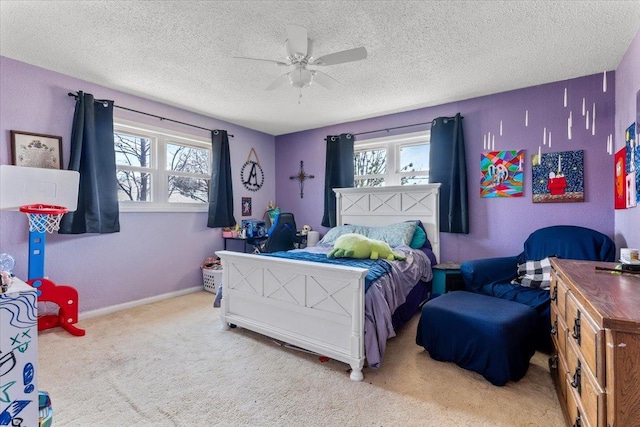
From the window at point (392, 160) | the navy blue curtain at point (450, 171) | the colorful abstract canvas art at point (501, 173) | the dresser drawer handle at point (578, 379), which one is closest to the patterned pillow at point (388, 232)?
the navy blue curtain at point (450, 171)

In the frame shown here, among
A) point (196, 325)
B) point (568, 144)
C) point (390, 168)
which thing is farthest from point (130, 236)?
point (568, 144)

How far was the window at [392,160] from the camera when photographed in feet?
13.3

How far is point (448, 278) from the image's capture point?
321 centimetres

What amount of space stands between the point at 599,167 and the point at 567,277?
86.4 inches

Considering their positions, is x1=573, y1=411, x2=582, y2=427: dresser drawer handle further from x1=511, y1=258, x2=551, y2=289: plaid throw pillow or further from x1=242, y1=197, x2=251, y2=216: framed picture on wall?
x1=242, y1=197, x2=251, y2=216: framed picture on wall

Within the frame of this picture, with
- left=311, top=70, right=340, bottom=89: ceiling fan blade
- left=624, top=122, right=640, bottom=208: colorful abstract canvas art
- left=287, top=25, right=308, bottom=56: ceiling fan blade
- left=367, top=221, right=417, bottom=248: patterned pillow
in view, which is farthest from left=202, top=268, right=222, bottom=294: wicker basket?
left=624, top=122, right=640, bottom=208: colorful abstract canvas art

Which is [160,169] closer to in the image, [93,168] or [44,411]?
[93,168]

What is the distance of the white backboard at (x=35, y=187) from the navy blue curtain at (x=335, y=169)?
9.72 feet

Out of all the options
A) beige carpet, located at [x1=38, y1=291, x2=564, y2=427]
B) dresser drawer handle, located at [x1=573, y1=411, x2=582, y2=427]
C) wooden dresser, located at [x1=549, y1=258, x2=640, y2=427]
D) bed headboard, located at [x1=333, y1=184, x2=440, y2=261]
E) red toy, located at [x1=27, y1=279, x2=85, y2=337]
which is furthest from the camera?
bed headboard, located at [x1=333, y1=184, x2=440, y2=261]

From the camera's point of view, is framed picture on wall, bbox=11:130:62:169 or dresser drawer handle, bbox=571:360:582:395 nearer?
dresser drawer handle, bbox=571:360:582:395

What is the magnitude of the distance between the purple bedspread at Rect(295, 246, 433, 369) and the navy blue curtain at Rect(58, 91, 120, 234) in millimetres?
2803

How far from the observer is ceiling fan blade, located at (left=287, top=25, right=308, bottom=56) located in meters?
1.98

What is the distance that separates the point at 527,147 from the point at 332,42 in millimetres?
2397

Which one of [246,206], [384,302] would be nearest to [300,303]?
[384,302]
